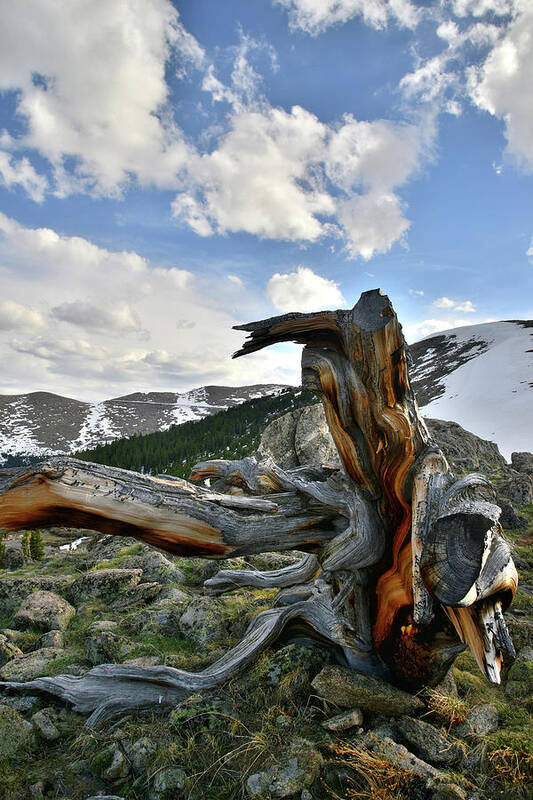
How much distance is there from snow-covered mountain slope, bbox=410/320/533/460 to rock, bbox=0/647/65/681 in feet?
135

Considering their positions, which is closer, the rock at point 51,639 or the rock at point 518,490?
the rock at point 51,639

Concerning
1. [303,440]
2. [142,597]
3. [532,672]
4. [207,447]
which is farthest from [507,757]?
[207,447]

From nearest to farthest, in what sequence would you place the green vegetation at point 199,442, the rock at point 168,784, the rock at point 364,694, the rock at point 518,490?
the rock at point 168,784, the rock at point 364,694, the rock at point 518,490, the green vegetation at point 199,442

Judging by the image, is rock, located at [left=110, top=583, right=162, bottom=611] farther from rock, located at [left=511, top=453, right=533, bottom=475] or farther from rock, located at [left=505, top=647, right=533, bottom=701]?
rock, located at [left=511, top=453, right=533, bottom=475]

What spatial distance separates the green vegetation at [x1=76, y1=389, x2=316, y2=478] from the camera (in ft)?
278

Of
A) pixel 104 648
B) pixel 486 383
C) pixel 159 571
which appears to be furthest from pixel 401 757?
pixel 486 383

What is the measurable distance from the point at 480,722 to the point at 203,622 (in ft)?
15.2

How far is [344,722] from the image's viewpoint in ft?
14.1

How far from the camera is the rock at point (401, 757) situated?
3561 mm

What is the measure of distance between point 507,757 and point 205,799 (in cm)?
304

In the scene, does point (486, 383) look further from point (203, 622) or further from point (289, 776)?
point (289, 776)

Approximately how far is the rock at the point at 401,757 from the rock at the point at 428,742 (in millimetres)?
251

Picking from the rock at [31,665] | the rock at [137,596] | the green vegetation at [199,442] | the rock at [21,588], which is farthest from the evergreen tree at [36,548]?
the green vegetation at [199,442]

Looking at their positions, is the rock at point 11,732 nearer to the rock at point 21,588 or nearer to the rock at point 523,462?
the rock at point 21,588
